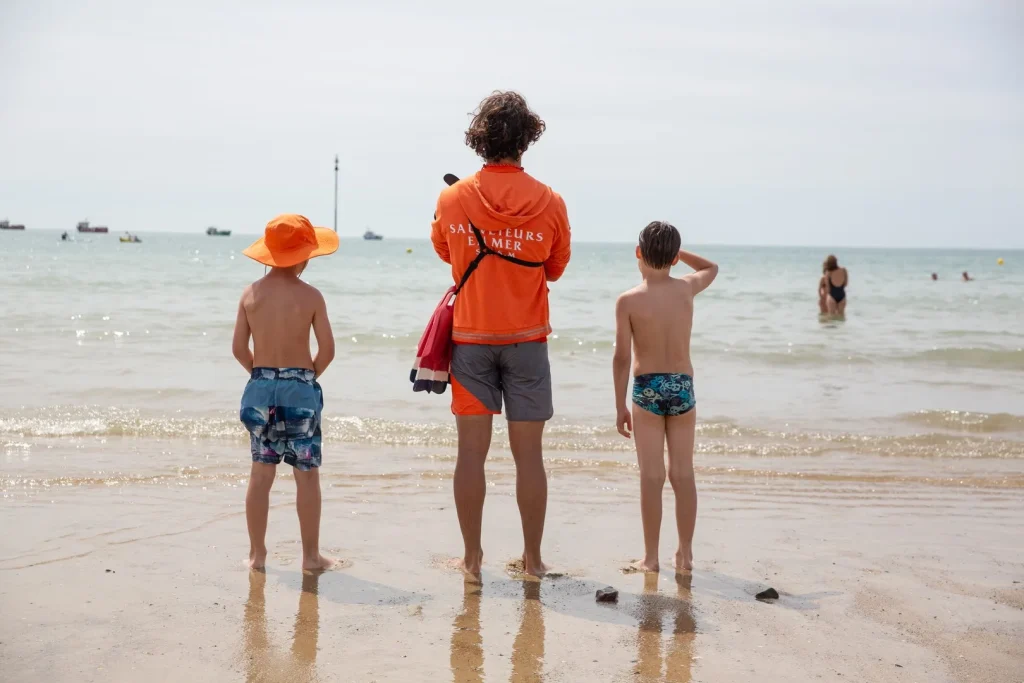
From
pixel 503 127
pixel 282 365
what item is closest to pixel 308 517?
pixel 282 365

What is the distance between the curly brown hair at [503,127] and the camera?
3.82m

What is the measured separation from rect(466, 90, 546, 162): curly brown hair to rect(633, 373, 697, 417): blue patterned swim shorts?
1.13m

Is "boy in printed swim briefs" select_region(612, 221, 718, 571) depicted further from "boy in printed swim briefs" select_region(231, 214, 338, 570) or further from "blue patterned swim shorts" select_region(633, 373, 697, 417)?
"boy in printed swim briefs" select_region(231, 214, 338, 570)

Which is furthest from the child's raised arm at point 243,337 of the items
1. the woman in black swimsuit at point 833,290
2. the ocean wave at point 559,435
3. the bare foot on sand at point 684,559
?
the woman in black swimsuit at point 833,290

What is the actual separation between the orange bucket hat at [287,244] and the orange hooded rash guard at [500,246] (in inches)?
22.7

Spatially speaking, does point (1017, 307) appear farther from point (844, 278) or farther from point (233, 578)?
point (233, 578)

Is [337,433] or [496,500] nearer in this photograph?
[496,500]

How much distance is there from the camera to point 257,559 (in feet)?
13.3

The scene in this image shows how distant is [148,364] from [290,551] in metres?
7.06

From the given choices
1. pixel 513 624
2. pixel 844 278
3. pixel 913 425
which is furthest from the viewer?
pixel 844 278

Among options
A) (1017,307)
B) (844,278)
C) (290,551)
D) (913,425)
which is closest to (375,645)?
(290,551)

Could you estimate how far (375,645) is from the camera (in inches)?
127

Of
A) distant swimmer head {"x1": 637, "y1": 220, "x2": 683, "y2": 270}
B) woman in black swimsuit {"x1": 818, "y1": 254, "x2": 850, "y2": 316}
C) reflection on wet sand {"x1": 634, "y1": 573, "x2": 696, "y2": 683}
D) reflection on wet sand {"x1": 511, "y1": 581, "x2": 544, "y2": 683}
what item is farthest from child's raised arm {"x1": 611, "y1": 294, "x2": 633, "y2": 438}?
woman in black swimsuit {"x1": 818, "y1": 254, "x2": 850, "y2": 316}

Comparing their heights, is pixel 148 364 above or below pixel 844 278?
below
